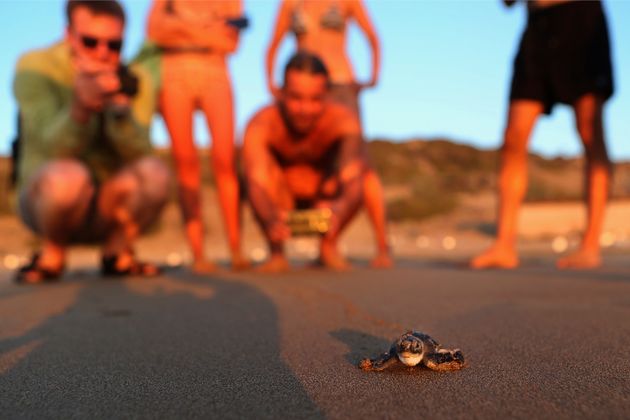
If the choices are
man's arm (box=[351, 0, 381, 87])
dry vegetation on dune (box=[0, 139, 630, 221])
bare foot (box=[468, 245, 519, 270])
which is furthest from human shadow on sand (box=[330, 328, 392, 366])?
dry vegetation on dune (box=[0, 139, 630, 221])

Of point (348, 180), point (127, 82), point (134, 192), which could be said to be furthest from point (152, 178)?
point (348, 180)

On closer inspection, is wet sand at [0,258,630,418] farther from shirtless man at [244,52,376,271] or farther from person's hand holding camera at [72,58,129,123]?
shirtless man at [244,52,376,271]

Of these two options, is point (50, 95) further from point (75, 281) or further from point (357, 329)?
point (357, 329)

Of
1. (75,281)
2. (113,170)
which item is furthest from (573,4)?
(75,281)

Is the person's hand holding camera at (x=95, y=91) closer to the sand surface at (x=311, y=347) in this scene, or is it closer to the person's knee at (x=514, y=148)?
the sand surface at (x=311, y=347)

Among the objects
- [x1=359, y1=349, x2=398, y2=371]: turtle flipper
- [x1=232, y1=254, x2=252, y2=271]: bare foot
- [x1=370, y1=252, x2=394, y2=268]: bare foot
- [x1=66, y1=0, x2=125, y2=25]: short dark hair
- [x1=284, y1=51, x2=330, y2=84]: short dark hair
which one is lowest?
[x1=370, y1=252, x2=394, y2=268]: bare foot

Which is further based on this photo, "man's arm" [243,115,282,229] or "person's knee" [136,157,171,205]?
"man's arm" [243,115,282,229]

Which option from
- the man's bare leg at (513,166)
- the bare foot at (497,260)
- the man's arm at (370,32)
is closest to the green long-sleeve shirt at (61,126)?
the man's arm at (370,32)
